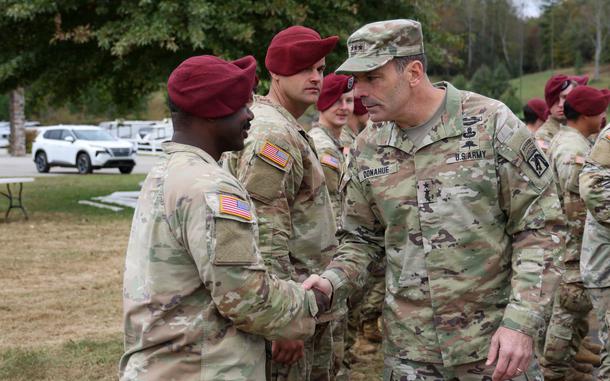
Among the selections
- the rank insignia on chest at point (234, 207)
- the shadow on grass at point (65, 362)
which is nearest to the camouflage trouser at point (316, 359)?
the rank insignia on chest at point (234, 207)

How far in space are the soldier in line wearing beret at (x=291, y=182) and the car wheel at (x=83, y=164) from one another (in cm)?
2443

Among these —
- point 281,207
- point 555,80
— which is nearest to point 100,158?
point 555,80

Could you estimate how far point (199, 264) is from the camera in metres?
2.55

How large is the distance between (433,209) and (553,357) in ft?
11.7

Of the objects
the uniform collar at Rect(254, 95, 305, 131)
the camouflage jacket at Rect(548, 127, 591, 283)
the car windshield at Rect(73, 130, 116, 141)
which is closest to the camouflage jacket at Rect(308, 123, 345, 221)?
the uniform collar at Rect(254, 95, 305, 131)

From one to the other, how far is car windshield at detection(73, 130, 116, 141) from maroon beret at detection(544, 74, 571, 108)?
→ 22.3 metres

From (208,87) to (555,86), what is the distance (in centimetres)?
556

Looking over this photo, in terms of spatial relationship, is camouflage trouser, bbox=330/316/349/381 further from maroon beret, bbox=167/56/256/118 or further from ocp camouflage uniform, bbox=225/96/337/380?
maroon beret, bbox=167/56/256/118

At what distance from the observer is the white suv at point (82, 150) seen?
89.1 ft

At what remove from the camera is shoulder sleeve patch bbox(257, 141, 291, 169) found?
371cm

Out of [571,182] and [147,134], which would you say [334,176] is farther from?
[147,134]

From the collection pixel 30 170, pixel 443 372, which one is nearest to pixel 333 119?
pixel 443 372

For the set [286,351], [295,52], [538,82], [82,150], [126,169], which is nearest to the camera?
[286,351]

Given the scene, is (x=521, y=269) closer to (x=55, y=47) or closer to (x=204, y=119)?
(x=204, y=119)
